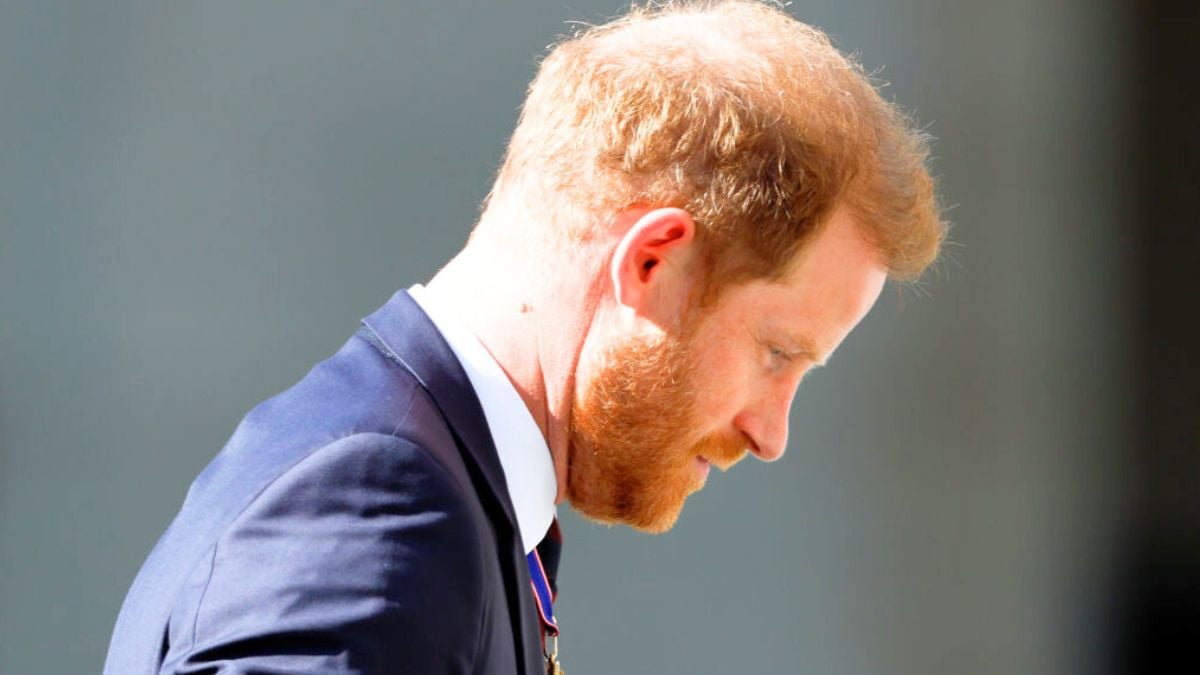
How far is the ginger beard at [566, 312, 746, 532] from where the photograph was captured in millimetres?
1602

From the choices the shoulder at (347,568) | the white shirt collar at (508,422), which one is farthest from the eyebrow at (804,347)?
the shoulder at (347,568)

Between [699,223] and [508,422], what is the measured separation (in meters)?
0.29

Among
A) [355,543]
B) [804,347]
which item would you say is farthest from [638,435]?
[355,543]

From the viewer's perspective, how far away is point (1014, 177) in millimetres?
4223

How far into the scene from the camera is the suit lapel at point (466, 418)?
1.43 meters

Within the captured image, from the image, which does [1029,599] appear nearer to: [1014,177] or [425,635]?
[1014,177]

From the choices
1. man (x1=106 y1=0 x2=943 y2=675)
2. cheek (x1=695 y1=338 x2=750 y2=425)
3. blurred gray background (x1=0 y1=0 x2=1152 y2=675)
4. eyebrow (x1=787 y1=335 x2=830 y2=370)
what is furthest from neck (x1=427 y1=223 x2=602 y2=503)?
blurred gray background (x1=0 y1=0 x2=1152 y2=675)

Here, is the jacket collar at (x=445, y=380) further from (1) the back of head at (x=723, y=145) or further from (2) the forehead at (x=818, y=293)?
(2) the forehead at (x=818, y=293)

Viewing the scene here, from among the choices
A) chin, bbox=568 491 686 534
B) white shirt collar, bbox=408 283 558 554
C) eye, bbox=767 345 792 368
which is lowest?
chin, bbox=568 491 686 534

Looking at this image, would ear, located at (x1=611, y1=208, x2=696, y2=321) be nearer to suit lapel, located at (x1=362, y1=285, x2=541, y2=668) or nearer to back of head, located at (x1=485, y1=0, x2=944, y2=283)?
back of head, located at (x1=485, y1=0, x2=944, y2=283)

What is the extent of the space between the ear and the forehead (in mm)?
62

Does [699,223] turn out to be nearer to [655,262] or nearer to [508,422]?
[655,262]

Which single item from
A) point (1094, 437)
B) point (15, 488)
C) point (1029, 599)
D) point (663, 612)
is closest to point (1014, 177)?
point (1094, 437)

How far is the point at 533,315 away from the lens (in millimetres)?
1562
